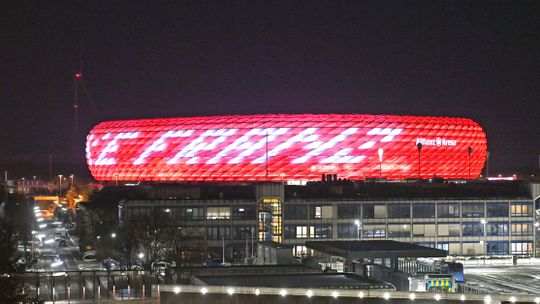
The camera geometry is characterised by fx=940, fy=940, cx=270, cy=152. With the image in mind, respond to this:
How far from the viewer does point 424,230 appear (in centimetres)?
8125

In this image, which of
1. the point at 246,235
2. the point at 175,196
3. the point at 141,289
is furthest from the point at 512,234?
the point at 141,289

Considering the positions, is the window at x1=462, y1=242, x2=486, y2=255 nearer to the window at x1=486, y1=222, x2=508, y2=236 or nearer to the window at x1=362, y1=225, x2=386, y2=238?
the window at x1=486, y1=222, x2=508, y2=236

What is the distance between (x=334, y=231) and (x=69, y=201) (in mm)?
82312

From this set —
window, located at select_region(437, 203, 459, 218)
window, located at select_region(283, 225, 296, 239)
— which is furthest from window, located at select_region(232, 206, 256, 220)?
window, located at select_region(437, 203, 459, 218)

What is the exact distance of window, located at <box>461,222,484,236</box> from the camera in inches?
3228

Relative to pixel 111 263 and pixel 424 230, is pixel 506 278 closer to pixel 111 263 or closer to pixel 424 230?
pixel 424 230

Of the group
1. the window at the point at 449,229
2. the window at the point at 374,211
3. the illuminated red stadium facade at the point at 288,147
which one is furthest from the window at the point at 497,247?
the illuminated red stadium facade at the point at 288,147

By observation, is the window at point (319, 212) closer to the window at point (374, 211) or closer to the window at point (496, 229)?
the window at point (374, 211)

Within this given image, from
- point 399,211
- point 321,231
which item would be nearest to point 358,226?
point 321,231

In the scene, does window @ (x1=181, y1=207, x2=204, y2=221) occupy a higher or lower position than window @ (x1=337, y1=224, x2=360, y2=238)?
higher

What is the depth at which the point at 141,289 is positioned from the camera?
112ft

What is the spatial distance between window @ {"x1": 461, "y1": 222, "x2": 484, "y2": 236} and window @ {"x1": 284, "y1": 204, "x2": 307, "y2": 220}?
14384 mm

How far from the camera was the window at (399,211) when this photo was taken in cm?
8081

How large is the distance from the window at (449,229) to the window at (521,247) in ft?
17.5
